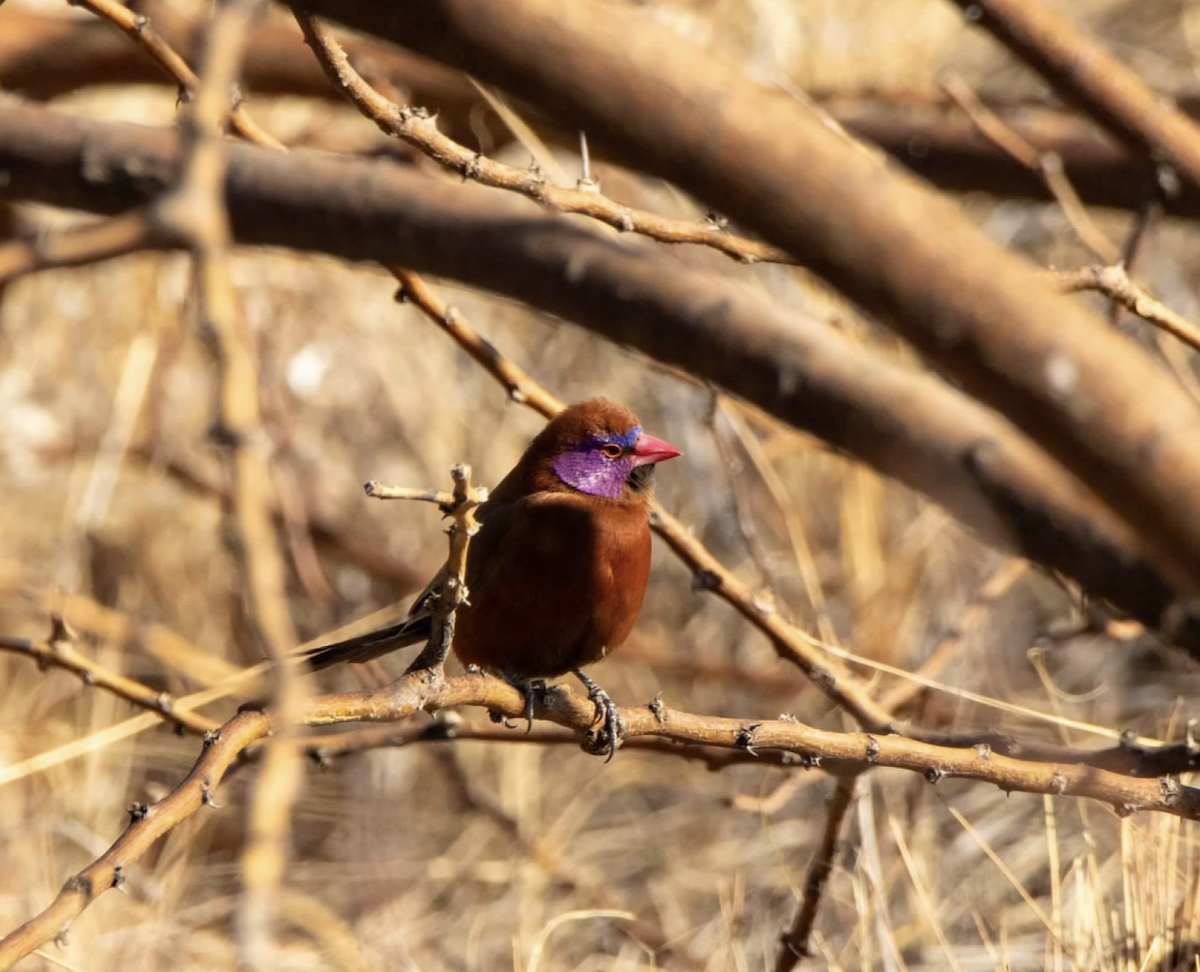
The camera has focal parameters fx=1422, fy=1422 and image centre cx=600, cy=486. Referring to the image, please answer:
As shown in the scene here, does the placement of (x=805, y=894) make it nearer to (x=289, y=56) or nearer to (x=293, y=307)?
(x=289, y=56)

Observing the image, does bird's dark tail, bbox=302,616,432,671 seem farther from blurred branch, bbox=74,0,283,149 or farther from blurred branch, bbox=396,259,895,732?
blurred branch, bbox=74,0,283,149

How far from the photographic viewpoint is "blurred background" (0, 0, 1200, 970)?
519 cm

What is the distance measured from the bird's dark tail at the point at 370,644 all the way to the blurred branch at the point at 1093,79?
6.02 feet

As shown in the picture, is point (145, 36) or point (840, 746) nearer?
point (840, 746)

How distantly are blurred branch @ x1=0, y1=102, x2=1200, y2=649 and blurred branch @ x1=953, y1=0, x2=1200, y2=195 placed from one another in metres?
0.96

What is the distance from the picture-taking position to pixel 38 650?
115 inches

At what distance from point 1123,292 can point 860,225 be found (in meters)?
1.41

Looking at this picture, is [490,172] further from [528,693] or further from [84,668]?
[84,668]

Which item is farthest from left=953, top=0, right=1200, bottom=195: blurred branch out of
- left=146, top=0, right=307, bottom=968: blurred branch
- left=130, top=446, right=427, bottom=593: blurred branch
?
left=130, top=446, right=427, bottom=593: blurred branch

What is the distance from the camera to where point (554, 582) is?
3484 mm

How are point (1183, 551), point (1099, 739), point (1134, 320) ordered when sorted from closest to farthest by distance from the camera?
point (1183, 551) < point (1099, 739) < point (1134, 320)

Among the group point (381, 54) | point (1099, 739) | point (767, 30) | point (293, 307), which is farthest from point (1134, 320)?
point (293, 307)

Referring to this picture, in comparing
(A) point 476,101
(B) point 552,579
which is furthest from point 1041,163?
(A) point 476,101

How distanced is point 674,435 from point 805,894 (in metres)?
4.02
